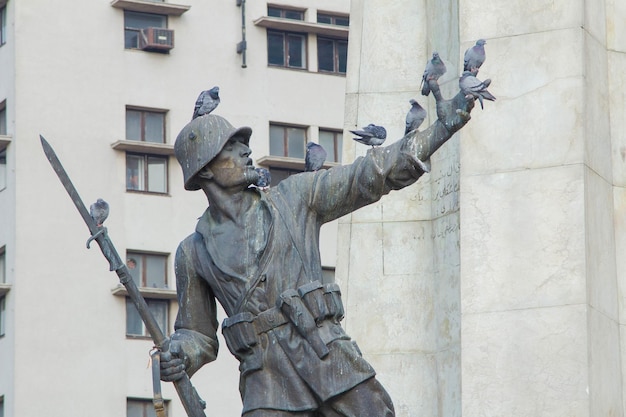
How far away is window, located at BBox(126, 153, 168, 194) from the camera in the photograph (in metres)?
57.9

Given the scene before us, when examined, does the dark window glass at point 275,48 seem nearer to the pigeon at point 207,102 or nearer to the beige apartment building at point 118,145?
the beige apartment building at point 118,145

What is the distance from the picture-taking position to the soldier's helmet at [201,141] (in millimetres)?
14344

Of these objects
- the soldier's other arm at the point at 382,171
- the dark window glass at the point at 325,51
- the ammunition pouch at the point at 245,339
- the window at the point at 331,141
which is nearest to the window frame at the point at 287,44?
the dark window glass at the point at 325,51

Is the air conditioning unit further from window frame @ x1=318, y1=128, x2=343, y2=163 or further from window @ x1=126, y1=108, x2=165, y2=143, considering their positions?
window frame @ x1=318, y1=128, x2=343, y2=163

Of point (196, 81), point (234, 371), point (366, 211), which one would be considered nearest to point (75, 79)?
point (196, 81)

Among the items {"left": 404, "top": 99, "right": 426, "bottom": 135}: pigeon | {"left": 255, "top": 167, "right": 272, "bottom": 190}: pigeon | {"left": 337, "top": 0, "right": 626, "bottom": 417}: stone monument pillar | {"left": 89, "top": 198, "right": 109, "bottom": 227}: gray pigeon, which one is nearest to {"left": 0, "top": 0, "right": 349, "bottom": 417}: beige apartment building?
{"left": 337, "top": 0, "right": 626, "bottom": 417}: stone monument pillar

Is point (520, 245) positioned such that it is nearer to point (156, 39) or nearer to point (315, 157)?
point (315, 157)

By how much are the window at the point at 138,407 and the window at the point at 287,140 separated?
7.85 meters

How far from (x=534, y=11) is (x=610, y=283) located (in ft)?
7.24

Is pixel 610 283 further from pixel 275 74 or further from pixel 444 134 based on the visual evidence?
pixel 275 74

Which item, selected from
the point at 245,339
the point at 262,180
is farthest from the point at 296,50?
the point at 245,339

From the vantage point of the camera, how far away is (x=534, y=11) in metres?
18.4

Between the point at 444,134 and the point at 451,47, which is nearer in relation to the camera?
the point at 444,134

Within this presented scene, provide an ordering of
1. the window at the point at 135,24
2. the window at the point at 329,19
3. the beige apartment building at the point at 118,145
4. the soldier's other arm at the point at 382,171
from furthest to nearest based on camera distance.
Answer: the window at the point at 329,19, the window at the point at 135,24, the beige apartment building at the point at 118,145, the soldier's other arm at the point at 382,171
